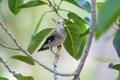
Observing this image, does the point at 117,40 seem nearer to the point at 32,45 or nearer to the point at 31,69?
the point at 32,45

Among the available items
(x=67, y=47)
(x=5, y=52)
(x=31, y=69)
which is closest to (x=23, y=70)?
(x=31, y=69)

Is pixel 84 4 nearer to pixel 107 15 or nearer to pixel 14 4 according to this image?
pixel 14 4

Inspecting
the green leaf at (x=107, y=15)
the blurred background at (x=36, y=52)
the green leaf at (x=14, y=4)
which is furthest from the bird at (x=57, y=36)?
the blurred background at (x=36, y=52)

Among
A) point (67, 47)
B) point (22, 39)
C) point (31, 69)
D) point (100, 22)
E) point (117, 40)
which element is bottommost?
point (31, 69)

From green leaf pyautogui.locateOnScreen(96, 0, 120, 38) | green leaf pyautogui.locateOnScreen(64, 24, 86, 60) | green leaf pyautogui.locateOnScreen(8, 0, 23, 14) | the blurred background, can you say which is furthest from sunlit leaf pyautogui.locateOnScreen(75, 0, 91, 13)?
the blurred background

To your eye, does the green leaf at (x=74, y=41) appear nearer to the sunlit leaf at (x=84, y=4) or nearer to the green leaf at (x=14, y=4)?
the sunlit leaf at (x=84, y=4)

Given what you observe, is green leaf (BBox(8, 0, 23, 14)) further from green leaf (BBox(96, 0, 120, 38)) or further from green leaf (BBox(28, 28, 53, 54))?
green leaf (BBox(96, 0, 120, 38))

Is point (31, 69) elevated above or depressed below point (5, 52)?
below

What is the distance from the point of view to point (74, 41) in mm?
1140

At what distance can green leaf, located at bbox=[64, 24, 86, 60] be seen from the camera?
1105 mm

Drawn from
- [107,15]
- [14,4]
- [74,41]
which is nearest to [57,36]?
[74,41]

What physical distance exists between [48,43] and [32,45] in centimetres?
8

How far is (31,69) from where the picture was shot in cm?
479

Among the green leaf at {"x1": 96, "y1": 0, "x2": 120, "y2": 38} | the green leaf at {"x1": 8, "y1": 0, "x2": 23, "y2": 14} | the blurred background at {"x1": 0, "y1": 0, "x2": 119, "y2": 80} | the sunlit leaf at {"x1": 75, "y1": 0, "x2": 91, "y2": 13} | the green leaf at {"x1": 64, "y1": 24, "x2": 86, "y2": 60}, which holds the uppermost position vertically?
the green leaf at {"x1": 96, "y1": 0, "x2": 120, "y2": 38}
